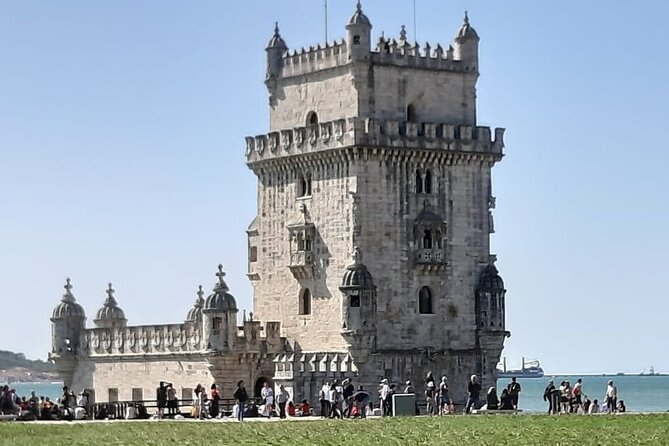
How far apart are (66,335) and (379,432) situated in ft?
165

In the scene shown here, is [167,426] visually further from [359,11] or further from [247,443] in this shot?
[359,11]

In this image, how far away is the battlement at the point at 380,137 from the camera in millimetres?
96688

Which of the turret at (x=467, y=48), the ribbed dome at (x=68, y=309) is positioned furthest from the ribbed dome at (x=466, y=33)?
the ribbed dome at (x=68, y=309)

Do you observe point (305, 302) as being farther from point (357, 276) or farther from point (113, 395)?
point (113, 395)

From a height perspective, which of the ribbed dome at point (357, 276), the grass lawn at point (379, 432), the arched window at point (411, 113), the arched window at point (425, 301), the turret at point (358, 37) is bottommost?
the grass lawn at point (379, 432)

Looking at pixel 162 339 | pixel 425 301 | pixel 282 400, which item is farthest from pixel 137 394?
pixel 282 400

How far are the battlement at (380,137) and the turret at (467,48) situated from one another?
334 centimetres

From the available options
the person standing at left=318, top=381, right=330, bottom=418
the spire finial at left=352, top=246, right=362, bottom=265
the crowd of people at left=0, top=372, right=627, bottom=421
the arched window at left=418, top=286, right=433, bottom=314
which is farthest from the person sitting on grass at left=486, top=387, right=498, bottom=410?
the arched window at left=418, top=286, right=433, bottom=314

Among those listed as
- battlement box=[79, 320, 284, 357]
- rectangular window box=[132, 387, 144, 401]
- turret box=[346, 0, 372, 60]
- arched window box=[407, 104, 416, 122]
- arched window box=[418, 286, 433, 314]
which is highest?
turret box=[346, 0, 372, 60]

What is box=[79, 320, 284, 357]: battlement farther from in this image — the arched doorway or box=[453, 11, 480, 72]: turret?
box=[453, 11, 480, 72]: turret

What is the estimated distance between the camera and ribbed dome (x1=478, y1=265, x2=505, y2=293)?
99188 mm

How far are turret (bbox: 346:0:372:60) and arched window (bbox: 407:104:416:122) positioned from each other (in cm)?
372

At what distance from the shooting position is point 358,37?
320 feet

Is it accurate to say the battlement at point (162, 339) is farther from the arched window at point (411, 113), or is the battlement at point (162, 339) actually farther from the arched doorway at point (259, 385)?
the arched window at point (411, 113)
